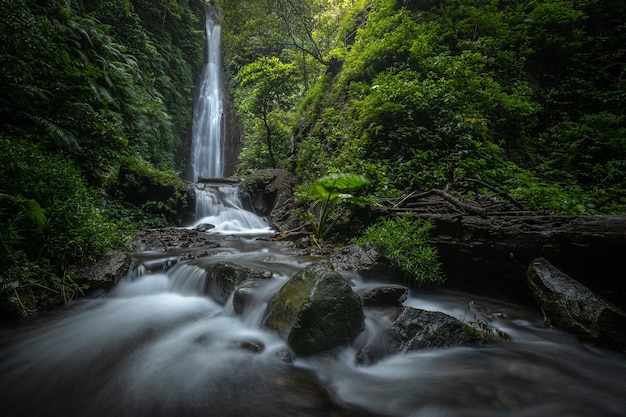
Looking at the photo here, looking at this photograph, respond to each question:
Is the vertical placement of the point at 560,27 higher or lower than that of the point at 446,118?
higher

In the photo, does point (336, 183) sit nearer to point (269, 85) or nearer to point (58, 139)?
point (58, 139)

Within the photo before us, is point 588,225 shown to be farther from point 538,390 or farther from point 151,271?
point 151,271

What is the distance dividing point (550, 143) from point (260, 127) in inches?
433

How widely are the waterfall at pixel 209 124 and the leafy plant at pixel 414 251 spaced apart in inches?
654

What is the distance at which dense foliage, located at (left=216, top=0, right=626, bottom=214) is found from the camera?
5492mm

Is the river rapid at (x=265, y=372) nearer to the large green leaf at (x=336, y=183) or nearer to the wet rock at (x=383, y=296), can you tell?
the wet rock at (x=383, y=296)

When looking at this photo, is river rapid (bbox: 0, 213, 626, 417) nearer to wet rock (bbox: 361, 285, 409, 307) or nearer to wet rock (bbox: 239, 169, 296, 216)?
wet rock (bbox: 361, 285, 409, 307)

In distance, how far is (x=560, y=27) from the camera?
24.9 ft

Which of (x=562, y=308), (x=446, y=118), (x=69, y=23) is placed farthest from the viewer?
(x=69, y=23)

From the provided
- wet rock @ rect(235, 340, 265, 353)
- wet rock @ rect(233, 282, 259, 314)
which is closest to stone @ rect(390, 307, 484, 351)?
wet rock @ rect(235, 340, 265, 353)

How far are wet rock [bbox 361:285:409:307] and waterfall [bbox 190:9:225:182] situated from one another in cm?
1705

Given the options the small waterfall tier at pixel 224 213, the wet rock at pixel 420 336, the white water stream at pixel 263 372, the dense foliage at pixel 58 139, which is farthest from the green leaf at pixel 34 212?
the small waterfall tier at pixel 224 213

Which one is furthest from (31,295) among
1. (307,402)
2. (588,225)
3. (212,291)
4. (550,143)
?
(550,143)

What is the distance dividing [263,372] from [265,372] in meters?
0.02
